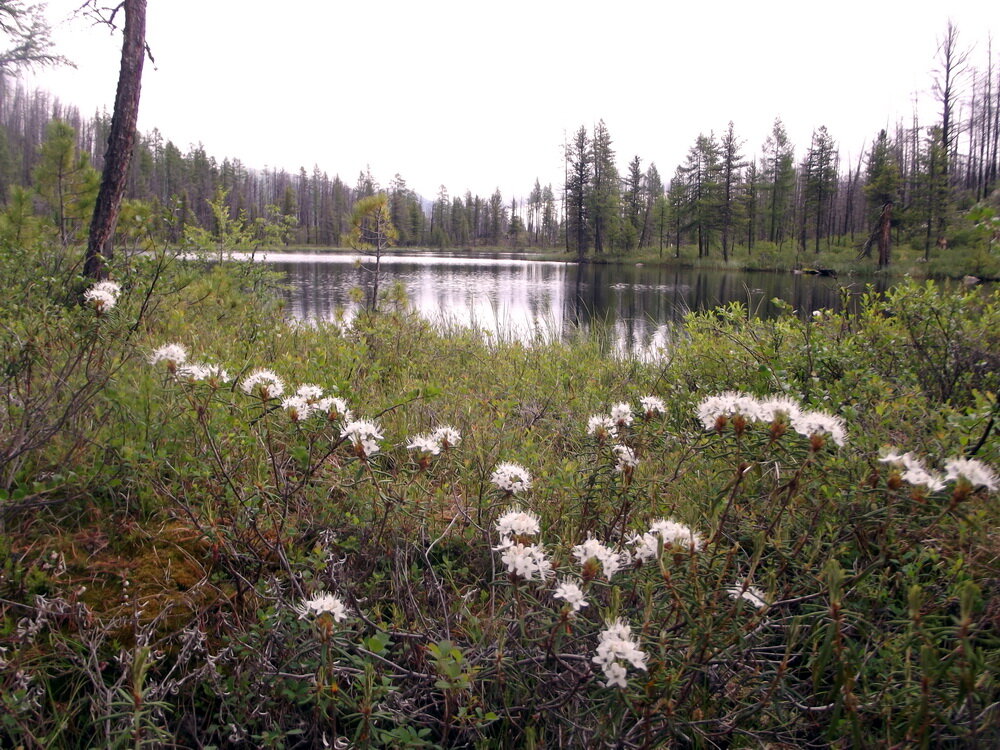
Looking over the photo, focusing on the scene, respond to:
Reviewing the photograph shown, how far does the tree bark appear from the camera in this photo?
5660 millimetres

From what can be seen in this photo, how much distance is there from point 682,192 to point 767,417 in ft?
183

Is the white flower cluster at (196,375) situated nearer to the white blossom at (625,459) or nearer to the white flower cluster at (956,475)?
the white blossom at (625,459)

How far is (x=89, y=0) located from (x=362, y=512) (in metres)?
6.75

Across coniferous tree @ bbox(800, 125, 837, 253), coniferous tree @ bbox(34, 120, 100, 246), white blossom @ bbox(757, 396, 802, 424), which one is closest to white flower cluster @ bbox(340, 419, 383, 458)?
white blossom @ bbox(757, 396, 802, 424)

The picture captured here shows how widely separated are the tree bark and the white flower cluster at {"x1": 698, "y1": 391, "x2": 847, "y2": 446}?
6119 millimetres

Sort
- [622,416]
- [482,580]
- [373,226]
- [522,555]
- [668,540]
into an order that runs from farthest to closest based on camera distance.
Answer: [373,226]
[482,580]
[622,416]
[668,540]
[522,555]

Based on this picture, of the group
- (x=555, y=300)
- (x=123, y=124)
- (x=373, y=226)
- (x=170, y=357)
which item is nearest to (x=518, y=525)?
(x=170, y=357)

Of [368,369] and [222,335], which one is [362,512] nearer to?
[368,369]

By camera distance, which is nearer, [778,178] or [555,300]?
[555,300]

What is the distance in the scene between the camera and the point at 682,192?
171 feet

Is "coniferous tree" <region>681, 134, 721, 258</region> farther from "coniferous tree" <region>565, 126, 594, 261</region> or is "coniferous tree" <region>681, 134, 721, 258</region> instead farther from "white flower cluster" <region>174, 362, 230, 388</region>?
"white flower cluster" <region>174, 362, 230, 388</region>

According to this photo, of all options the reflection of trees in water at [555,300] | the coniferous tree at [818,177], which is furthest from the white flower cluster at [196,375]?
the coniferous tree at [818,177]

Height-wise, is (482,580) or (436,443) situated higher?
(436,443)

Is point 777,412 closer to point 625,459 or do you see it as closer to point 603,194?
point 625,459
